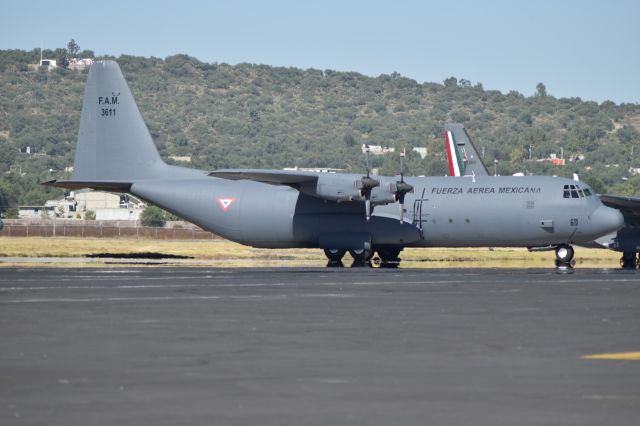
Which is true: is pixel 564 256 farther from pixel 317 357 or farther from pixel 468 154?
pixel 317 357

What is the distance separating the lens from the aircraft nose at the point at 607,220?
49844 mm

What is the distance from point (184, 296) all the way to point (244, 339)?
1063 centimetres

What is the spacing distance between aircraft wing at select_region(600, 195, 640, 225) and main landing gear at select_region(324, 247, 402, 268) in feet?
32.5

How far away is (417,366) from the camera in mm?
15453

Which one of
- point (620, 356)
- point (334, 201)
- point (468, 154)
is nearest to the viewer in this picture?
point (620, 356)

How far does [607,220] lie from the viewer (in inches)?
1965

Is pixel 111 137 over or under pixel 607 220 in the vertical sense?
over

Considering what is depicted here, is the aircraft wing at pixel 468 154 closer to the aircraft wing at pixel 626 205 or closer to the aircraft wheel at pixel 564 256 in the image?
the aircraft wing at pixel 626 205

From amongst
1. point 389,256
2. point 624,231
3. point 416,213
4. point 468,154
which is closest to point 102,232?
point 468,154

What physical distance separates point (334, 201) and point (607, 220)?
11977 mm

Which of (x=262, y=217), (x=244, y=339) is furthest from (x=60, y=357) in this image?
(x=262, y=217)

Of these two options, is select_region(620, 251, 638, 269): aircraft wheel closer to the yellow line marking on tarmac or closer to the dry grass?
the dry grass

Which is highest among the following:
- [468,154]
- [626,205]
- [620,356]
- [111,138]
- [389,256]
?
[468,154]

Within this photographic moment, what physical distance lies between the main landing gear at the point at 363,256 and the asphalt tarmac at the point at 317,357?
21329mm
